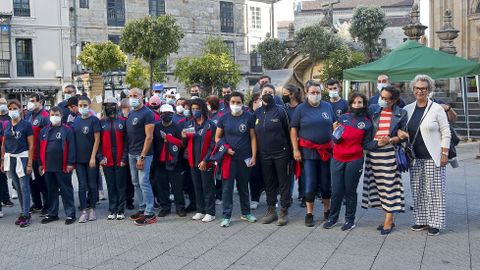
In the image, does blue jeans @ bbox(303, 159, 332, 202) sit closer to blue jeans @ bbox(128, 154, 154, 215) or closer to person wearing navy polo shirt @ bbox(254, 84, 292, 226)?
person wearing navy polo shirt @ bbox(254, 84, 292, 226)

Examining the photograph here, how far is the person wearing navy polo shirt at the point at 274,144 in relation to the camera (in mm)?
6949

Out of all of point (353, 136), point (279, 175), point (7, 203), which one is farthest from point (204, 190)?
point (7, 203)

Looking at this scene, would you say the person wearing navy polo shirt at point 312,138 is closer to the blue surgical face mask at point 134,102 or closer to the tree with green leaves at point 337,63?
the blue surgical face mask at point 134,102

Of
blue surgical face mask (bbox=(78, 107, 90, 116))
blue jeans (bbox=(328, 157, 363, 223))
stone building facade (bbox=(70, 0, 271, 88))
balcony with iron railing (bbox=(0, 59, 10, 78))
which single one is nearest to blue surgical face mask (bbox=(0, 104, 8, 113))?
blue surgical face mask (bbox=(78, 107, 90, 116))

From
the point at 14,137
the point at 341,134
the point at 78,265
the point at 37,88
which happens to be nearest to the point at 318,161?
the point at 341,134

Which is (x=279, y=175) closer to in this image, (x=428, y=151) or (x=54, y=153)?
(x=428, y=151)

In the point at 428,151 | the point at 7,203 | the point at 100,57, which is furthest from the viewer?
the point at 100,57

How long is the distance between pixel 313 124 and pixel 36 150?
4.13m

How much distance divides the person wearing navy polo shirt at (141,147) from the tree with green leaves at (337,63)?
12.0 meters

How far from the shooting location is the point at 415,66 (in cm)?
1223

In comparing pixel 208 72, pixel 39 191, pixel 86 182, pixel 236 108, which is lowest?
pixel 39 191

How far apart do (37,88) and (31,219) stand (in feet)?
81.4

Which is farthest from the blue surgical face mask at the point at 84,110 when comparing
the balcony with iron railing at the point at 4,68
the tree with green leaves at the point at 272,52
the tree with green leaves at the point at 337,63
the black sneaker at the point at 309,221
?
the balcony with iron railing at the point at 4,68

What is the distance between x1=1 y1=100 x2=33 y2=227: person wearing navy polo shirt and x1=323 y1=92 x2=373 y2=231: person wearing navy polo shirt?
4.33m
